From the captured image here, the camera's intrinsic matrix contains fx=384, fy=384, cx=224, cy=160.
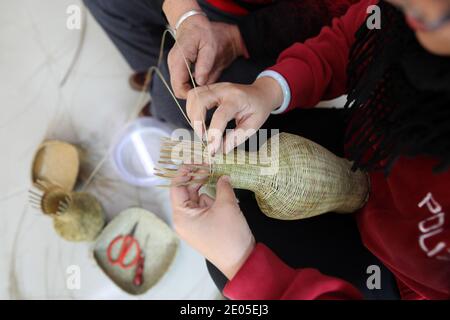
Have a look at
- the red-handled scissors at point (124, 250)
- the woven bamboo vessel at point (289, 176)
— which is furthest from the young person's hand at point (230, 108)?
the red-handled scissors at point (124, 250)

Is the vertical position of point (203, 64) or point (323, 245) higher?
point (203, 64)

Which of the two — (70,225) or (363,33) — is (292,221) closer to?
(363,33)

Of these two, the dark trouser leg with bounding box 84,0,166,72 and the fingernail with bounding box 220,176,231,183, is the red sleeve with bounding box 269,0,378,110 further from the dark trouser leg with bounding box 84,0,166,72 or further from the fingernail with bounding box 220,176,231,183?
the dark trouser leg with bounding box 84,0,166,72

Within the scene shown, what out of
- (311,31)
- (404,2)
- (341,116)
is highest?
(404,2)

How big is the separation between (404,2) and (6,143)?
A: 4.61 feet

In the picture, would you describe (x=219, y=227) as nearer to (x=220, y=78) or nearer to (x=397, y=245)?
(x=397, y=245)

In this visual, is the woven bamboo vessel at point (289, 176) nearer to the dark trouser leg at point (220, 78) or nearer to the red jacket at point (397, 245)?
the red jacket at point (397, 245)

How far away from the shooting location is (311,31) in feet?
3.19

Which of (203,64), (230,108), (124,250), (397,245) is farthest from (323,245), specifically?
(124,250)

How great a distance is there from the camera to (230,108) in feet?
2.20

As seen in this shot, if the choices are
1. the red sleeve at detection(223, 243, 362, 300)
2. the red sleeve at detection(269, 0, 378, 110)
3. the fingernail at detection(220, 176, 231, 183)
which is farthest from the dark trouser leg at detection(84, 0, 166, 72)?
the red sleeve at detection(223, 243, 362, 300)

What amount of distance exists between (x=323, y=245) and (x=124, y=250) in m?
0.72

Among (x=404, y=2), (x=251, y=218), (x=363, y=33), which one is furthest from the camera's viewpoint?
(x=251, y=218)
